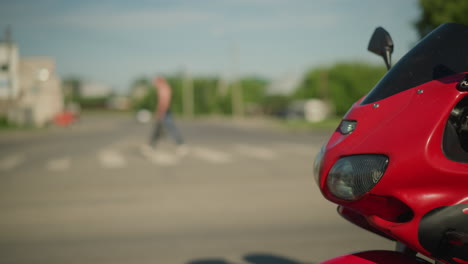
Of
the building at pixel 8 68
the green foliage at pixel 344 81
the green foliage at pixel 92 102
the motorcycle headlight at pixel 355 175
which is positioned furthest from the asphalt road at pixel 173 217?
the green foliage at pixel 92 102

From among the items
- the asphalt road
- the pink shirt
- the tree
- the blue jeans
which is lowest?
the asphalt road

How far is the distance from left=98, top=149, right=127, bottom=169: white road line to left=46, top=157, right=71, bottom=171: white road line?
850mm

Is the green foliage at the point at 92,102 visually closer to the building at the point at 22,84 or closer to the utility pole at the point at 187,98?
the utility pole at the point at 187,98

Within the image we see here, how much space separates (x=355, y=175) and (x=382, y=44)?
77cm

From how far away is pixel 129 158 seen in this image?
13.2 m

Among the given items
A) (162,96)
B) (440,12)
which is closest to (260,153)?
(162,96)

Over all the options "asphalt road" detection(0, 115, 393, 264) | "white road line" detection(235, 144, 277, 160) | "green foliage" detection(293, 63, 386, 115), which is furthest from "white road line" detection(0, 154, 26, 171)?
"green foliage" detection(293, 63, 386, 115)

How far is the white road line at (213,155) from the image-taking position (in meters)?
12.2

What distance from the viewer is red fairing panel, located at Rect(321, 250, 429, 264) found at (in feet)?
5.79

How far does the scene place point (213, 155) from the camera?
13.6 metres

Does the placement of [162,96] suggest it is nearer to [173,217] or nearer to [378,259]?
[173,217]

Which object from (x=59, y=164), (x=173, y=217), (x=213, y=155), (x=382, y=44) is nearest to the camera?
(x=382, y=44)

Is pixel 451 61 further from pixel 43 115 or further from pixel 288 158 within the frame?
pixel 43 115

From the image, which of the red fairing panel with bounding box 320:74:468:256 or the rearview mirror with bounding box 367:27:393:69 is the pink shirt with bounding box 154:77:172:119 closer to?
the rearview mirror with bounding box 367:27:393:69
